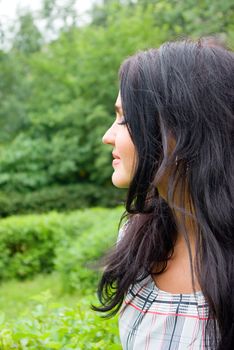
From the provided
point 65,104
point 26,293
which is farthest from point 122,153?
point 65,104

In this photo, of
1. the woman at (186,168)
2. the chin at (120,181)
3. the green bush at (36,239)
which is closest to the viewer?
the woman at (186,168)

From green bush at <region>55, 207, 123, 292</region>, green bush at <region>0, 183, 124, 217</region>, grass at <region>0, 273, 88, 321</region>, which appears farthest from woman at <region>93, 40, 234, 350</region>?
green bush at <region>0, 183, 124, 217</region>

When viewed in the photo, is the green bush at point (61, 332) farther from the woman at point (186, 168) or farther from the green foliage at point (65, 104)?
the green foliage at point (65, 104)

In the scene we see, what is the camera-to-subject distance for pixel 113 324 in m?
2.07

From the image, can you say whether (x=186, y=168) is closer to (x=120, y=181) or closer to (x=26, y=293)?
(x=120, y=181)

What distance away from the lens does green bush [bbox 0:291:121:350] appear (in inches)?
74.3

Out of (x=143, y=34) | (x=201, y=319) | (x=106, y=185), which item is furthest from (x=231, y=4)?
(x=106, y=185)

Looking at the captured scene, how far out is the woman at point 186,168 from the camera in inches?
56.6

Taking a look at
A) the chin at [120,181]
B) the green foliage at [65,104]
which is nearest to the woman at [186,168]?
the chin at [120,181]

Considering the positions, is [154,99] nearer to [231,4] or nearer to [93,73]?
[231,4]

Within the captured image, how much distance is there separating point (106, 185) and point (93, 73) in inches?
134

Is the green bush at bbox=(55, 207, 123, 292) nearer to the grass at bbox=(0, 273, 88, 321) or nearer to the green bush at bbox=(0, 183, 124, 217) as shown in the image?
the grass at bbox=(0, 273, 88, 321)

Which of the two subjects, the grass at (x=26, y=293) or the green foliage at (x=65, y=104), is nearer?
the grass at (x=26, y=293)

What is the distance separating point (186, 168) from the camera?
1.51m
